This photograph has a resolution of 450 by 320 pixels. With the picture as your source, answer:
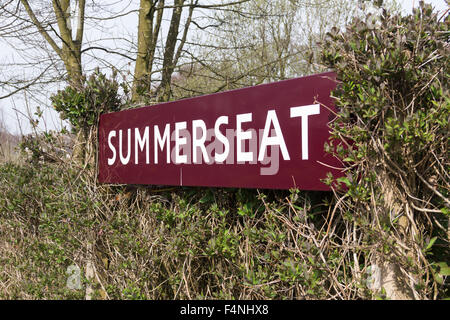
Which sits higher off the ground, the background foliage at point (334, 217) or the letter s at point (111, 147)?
the letter s at point (111, 147)

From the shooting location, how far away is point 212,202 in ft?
12.2

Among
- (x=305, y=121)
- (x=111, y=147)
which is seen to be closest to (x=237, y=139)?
(x=305, y=121)

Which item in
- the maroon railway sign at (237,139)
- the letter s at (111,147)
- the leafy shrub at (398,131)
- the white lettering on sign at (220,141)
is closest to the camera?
the leafy shrub at (398,131)

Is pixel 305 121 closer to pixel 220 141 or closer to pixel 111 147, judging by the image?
pixel 220 141

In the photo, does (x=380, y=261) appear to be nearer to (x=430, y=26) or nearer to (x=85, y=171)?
(x=430, y=26)

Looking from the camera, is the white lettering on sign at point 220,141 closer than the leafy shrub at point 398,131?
No

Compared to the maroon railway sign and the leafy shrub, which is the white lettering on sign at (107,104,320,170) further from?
the leafy shrub

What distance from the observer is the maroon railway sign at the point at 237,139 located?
2.72m

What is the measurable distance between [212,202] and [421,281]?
67.3 inches

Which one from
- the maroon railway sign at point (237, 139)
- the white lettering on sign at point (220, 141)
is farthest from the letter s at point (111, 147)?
the white lettering on sign at point (220, 141)

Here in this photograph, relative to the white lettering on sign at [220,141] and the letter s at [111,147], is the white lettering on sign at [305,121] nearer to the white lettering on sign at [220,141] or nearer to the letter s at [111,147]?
the white lettering on sign at [220,141]

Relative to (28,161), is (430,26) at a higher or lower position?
higher

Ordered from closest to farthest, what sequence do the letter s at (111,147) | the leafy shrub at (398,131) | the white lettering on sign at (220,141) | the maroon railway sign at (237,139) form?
the leafy shrub at (398,131) < the maroon railway sign at (237,139) < the white lettering on sign at (220,141) < the letter s at (111,147)
